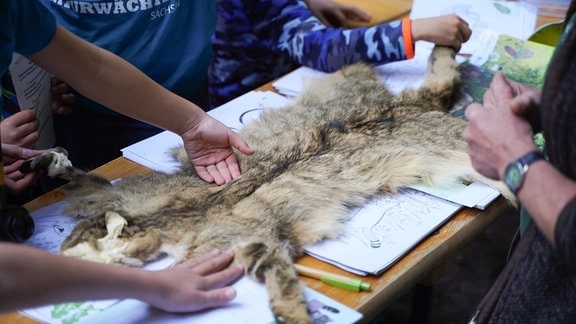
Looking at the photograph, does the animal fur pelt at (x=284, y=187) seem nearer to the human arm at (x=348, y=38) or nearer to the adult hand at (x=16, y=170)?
the adult hand at (x=16, y=170)

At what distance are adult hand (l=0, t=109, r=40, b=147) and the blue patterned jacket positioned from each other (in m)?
0.87

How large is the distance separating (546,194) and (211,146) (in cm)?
77

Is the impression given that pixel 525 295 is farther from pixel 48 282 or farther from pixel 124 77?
pixel 124 77

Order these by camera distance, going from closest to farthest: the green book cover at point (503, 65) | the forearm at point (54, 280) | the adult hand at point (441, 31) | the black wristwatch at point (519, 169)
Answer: the forearm at point (54, 280) < the black wristwatch at point (519, 169) < the green book cover at point (503, 65) < the adult hand at point (441, 31)

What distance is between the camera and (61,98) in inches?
69.7

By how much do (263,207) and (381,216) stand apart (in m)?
0.25

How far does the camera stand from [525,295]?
108 centimetres

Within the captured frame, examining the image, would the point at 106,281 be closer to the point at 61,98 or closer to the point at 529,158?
the point at 529,158

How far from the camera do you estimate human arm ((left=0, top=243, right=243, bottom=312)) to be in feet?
2.79

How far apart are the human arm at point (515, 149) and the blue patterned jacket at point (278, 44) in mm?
841

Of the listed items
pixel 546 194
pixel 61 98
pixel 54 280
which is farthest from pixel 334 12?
pixel 54 280

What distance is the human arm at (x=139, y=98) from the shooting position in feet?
A: 4.42

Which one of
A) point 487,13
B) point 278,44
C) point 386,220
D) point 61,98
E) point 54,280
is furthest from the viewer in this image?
point 487,13

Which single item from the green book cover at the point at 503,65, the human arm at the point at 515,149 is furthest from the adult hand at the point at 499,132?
the green book cover at the point at 503,65
